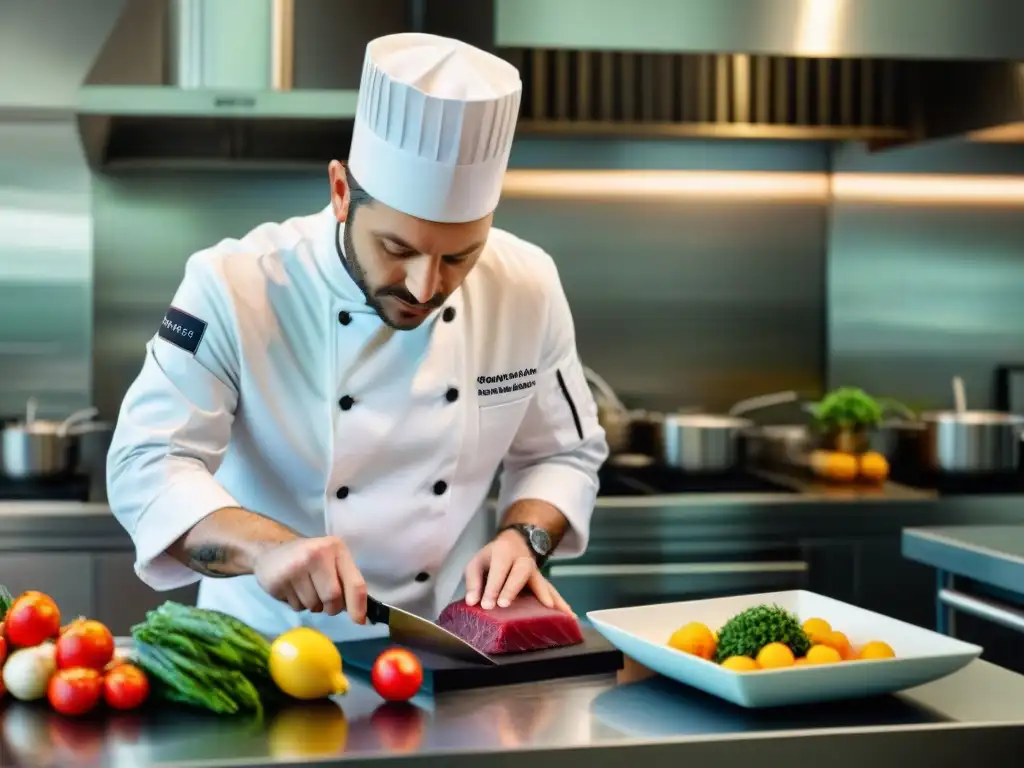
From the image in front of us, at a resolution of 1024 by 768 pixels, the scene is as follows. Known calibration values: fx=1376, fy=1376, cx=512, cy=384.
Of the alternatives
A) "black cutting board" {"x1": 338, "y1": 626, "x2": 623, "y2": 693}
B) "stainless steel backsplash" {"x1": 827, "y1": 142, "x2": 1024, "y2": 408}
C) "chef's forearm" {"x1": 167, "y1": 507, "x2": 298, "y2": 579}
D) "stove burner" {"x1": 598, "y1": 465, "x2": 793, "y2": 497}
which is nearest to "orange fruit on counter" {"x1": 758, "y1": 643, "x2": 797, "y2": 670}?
"black cutting board" {"x1": 338, "y1": 626, "x2": 623, "y2": 693}

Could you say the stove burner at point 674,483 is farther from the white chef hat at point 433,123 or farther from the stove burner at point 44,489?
the white chef hat at point 433,123

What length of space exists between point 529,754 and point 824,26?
2382 mm

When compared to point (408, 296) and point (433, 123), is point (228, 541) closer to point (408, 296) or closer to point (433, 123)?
point (408, 296)

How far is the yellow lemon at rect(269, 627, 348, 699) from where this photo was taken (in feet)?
5.02

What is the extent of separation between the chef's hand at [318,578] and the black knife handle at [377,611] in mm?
37

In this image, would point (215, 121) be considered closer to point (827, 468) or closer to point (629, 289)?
point (629, 289)

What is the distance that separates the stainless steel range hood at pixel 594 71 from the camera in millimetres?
3264

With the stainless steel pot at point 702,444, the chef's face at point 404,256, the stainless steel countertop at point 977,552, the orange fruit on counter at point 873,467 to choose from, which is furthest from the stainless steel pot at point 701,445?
the chef's face at point 404,256

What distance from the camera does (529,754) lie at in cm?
137

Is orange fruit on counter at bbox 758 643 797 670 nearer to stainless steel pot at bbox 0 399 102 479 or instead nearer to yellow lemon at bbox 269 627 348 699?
yellow lemon at bbox 269 627 348 699

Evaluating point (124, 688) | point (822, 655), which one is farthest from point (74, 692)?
point (822, 655)

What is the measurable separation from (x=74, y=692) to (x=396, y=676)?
0.35 m

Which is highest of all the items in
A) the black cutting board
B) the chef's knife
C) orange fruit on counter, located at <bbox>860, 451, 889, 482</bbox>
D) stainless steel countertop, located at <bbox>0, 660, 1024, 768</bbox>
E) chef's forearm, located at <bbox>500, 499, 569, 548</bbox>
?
chef's forearm, located at <bbox>500, 499, 569, 548</bbox>

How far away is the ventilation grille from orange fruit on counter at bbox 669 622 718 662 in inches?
96.0
